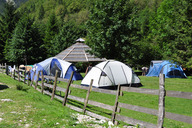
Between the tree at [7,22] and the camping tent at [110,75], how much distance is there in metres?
31.5

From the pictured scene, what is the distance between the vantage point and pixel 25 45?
3450 centimetres

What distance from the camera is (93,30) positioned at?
90.4ft

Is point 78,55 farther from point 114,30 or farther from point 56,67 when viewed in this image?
point 56,67

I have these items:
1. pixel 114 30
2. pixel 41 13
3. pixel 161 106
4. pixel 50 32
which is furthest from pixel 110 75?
pixel 41 13

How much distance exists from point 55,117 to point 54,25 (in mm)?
46083

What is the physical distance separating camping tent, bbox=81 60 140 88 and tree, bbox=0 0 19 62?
31465 millimetres

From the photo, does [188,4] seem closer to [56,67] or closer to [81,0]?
[56,67]

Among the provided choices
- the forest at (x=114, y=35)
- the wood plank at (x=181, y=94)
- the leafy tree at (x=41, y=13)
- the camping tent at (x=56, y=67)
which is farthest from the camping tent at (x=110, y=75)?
the leafy tree at (x=41, y=13)

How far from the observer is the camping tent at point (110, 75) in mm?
14211

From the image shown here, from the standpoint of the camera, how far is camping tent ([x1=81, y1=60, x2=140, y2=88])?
46.6ft

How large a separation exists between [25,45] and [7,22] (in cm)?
1186

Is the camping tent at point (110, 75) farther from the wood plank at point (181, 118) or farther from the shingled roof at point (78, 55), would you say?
the shingled roof at point (78, 55)

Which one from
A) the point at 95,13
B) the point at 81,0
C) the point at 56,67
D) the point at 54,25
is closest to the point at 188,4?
the point at 95,13

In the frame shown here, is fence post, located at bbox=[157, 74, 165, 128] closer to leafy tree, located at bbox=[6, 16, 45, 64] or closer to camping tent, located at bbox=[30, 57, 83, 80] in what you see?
camping tent, located at bbox=[30, 57, 83, 80]
